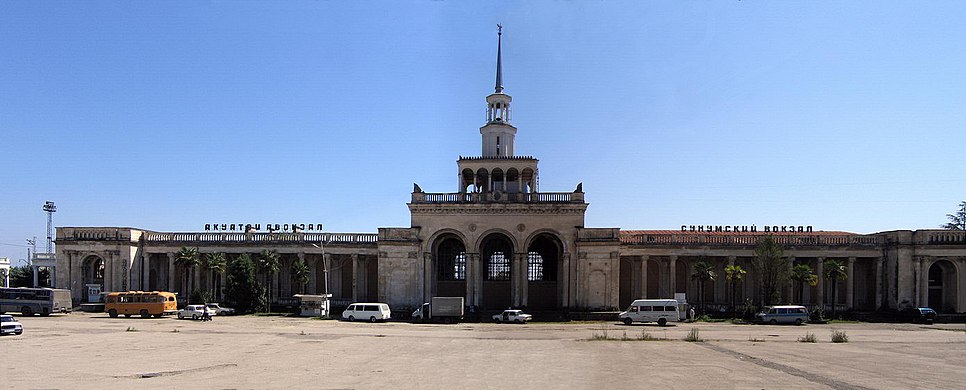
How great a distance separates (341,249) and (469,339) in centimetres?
3318

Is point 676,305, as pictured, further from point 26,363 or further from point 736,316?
point 26,363

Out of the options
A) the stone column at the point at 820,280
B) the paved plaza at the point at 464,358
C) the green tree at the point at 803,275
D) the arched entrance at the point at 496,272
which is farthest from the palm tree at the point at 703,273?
the arched entrance at the point at 496,272

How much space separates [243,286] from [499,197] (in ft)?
83.2

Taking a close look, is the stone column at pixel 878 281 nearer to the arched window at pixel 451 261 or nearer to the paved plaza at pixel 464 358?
the paved plaza at pixel 464 358

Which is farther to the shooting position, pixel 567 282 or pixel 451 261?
pixel 451 261

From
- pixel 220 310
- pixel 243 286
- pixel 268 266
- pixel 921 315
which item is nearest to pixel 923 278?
pixel 921 315

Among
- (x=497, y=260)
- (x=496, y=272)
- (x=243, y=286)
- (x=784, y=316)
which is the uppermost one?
(x=497, y=260)

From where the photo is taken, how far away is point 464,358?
3381 cm

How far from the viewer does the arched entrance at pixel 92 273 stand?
7650 centimetres

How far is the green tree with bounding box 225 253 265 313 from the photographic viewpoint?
70.8 m

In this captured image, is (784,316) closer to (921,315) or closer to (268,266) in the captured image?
(921,315)

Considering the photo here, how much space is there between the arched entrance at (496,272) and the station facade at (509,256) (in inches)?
4.4

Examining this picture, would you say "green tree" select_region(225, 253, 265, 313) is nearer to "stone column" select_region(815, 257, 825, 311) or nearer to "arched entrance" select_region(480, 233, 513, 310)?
"arched entrance" select_region(480, 233, 513, 310)

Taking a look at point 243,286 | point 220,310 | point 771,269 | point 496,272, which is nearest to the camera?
point 771,269
